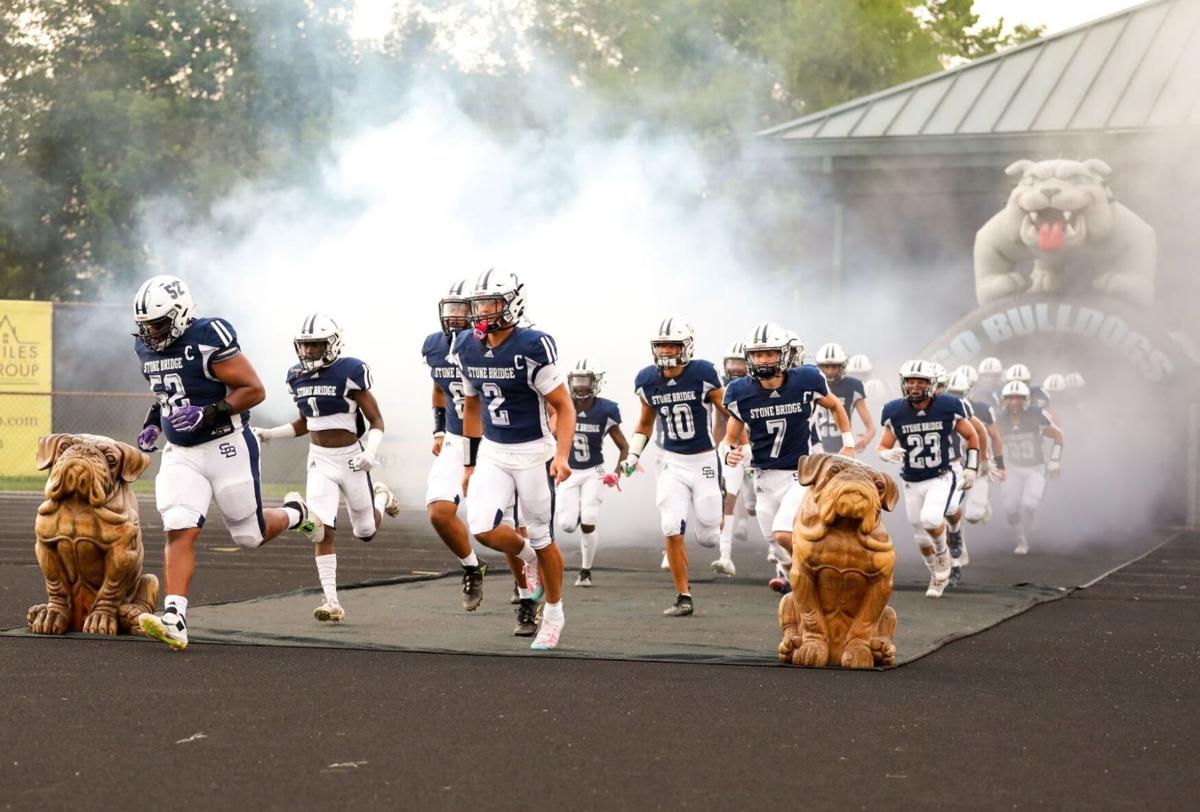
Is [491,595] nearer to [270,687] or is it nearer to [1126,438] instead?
[270,687]

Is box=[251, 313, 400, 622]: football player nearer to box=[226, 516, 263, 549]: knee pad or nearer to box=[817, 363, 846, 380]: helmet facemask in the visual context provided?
box=[226, 516, 263, 549]: knee pad

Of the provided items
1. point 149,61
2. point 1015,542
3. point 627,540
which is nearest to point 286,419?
point 149,61

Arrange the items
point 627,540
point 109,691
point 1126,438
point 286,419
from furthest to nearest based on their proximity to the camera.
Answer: point 286,419, point 1126,438, point 627,540, point 109,691

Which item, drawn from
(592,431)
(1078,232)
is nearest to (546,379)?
(592,431)

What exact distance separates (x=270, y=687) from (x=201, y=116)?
24.6m

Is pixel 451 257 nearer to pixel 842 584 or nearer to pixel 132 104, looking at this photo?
pixel 132 104

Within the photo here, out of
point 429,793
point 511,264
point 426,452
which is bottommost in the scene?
point 429,793

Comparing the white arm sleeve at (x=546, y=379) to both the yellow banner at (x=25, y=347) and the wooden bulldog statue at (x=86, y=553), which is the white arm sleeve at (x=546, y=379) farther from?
the yellow banner at (x=25, y=347)

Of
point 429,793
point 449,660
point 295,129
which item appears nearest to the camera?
point 429,793

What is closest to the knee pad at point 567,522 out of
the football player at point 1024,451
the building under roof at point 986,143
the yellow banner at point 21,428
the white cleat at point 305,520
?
the white cleat at point 305,520

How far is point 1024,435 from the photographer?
19.1 m

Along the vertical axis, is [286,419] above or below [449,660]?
above

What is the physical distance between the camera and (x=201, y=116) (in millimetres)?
30781

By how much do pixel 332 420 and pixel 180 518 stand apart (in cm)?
203
